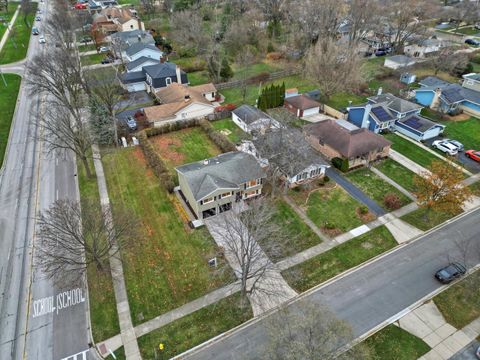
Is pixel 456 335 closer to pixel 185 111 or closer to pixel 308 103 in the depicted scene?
pixel 308 103

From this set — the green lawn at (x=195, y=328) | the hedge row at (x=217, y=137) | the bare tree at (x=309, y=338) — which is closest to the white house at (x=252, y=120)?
the hedge row at (x=217, y=137)

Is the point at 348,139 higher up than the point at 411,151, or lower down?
higher up

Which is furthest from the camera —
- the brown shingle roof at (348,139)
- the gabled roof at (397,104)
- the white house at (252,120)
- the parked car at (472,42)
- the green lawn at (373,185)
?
the parked car at (472,42)

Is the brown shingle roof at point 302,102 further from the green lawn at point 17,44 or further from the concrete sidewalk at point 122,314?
the green lawn at point 17,44

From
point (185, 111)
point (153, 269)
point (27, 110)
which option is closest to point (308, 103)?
point (185, 111)

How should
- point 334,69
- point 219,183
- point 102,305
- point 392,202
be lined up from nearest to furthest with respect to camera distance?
point 102,305
point 219,183
point 392,202
point 334,69

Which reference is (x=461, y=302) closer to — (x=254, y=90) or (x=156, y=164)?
(x=156, y=164)

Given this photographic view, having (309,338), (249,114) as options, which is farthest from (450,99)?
(309,338)
